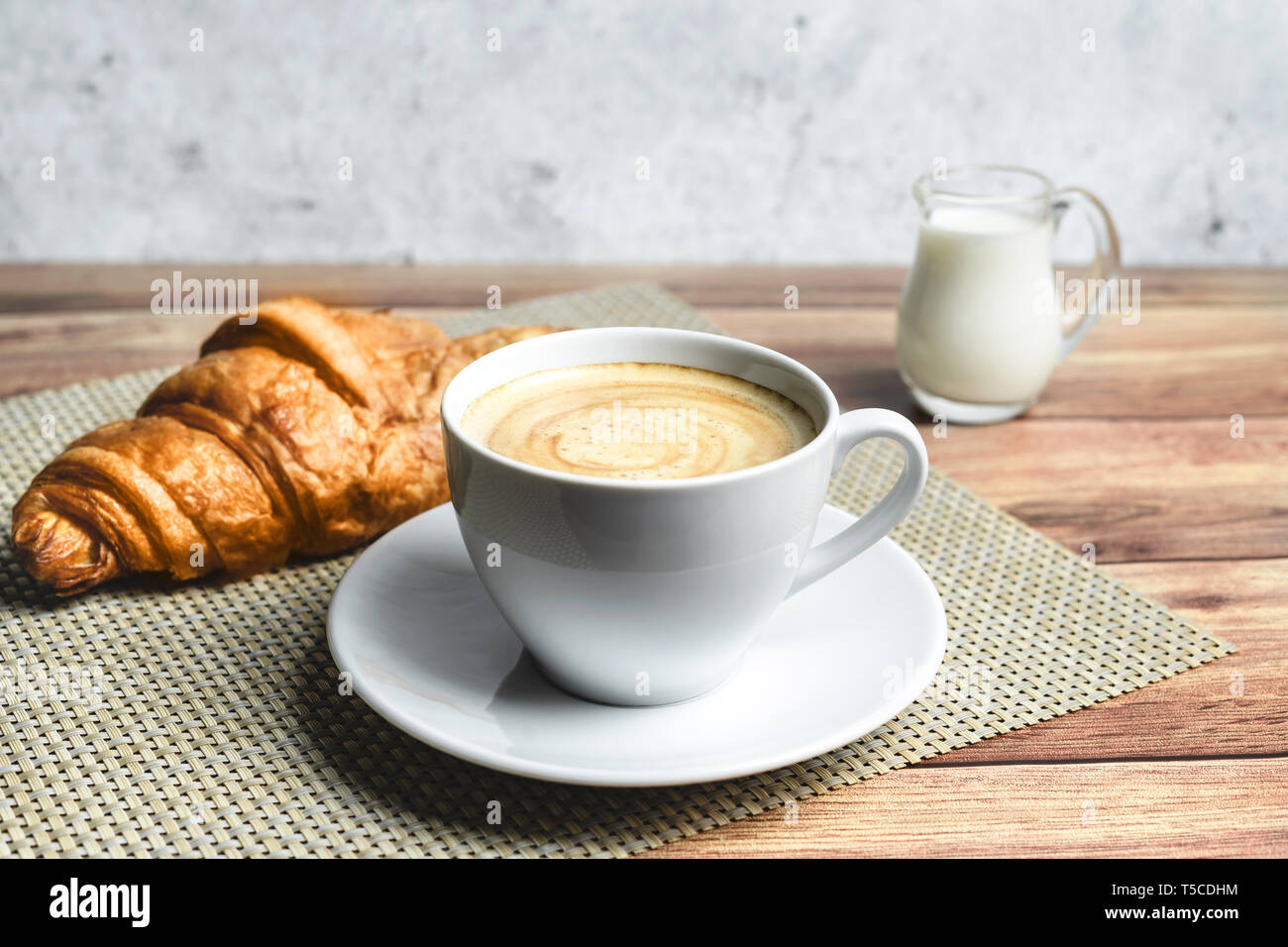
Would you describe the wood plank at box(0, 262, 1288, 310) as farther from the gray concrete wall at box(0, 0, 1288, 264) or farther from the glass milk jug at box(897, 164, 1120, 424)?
the glass milk jug at box(897, 164, 1120, 424)

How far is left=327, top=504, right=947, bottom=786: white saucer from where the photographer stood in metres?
0.74

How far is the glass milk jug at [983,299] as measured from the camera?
4.67 feet

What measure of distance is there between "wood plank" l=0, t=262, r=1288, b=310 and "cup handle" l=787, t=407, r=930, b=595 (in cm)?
100

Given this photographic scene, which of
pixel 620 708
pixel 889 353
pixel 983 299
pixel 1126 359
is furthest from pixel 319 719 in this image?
pixel 1126 359

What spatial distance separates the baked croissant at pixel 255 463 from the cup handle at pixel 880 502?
0.44m

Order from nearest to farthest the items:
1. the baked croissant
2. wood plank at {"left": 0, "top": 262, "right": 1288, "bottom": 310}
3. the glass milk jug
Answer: the baked croissant < the glass milk jug < wood plank at {"left": 0, "top": 262, "right": 1288, "bottom": 310}

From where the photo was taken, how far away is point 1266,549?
1.15m

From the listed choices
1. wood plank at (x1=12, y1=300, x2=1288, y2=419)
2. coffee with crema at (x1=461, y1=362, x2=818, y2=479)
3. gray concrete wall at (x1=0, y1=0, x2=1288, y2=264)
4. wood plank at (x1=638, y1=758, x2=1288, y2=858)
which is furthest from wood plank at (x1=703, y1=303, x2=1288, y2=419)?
wood plank at (x1=638, y1=758, x2=1288, y2=858)

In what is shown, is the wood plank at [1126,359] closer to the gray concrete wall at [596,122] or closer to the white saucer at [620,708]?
the gray concrete wall at [596,122]

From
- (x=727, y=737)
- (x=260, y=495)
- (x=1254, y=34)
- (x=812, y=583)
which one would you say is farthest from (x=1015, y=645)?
(x=1254, y=34)

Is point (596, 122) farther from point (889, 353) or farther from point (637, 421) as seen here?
point (637, 421)

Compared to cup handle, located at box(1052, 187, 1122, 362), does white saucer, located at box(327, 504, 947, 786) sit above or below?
below

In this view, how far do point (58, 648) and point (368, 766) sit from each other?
32cm

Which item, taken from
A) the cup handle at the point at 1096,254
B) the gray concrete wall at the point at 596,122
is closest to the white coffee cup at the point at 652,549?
the cup handle at the point at 1096,254
